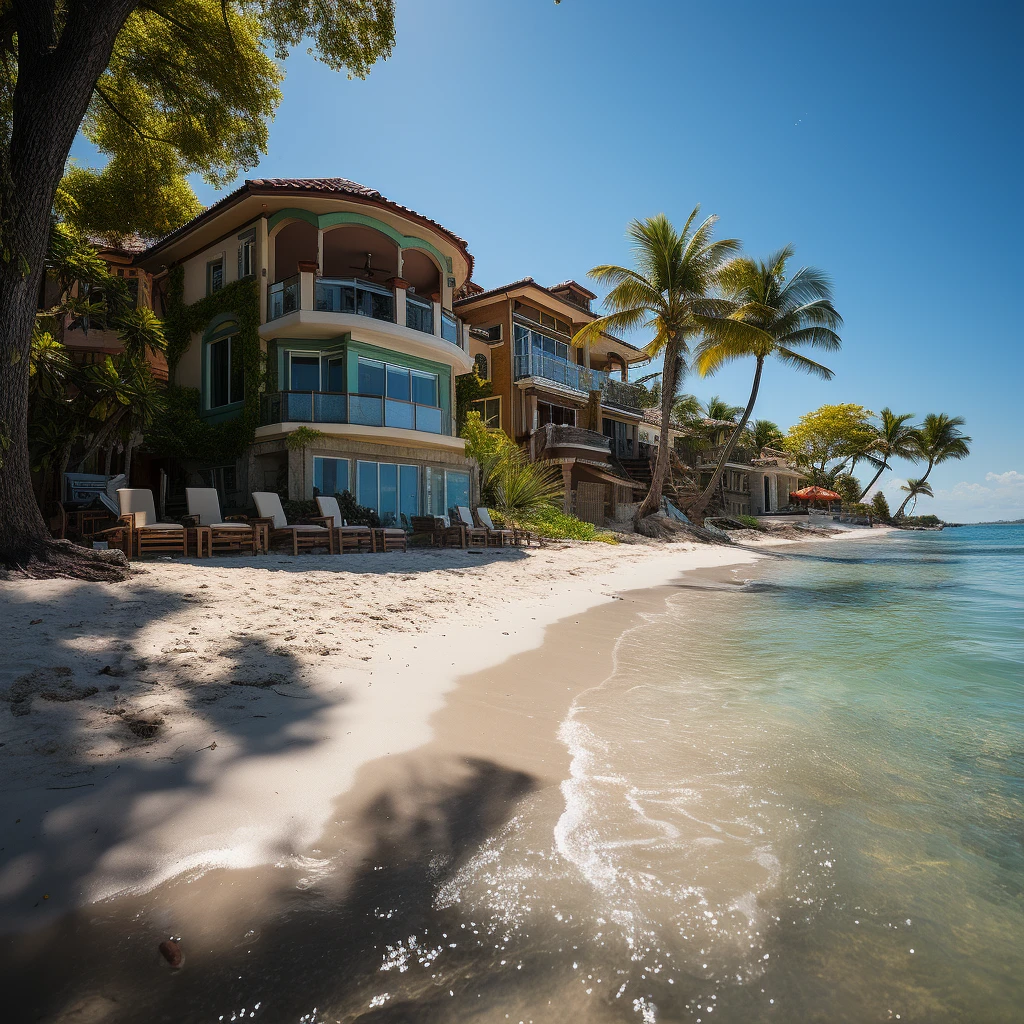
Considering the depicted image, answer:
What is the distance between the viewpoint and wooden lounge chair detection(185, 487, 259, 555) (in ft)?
33.8

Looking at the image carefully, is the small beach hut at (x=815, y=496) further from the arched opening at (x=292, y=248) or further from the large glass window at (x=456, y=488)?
the arched opening at (x=292, y=248)

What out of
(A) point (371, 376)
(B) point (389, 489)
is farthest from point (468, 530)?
(A) point (371, 376)

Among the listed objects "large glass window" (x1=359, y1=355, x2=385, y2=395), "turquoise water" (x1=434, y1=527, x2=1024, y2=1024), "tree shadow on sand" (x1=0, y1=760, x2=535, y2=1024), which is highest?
"large glass window" (x1=359, y1=355, x2=385, y2=395)

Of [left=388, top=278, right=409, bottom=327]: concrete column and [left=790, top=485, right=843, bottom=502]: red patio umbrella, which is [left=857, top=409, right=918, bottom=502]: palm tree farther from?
[left=388, top=278, right=409, bottom=327]: concrete column

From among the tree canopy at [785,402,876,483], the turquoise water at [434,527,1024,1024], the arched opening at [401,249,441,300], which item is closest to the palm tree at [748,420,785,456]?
the tree canopy at [785,402,876,483]

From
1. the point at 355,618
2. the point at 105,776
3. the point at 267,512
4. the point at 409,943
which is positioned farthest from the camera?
the point at 267,512

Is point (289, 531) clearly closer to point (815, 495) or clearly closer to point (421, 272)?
point (421, 272)

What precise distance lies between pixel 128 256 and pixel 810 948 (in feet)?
75.0

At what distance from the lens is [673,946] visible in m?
1.92

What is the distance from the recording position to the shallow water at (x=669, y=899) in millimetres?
1706

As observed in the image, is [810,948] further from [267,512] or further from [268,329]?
[268,329]

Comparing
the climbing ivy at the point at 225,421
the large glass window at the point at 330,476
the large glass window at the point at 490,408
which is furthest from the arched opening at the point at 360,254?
the large glass window at the point at 490,408

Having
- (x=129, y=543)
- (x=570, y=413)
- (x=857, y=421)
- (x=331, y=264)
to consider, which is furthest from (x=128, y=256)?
(x=857, y=421)

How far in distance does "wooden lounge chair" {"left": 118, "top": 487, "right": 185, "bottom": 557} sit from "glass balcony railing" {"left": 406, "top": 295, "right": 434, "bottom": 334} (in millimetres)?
9008
